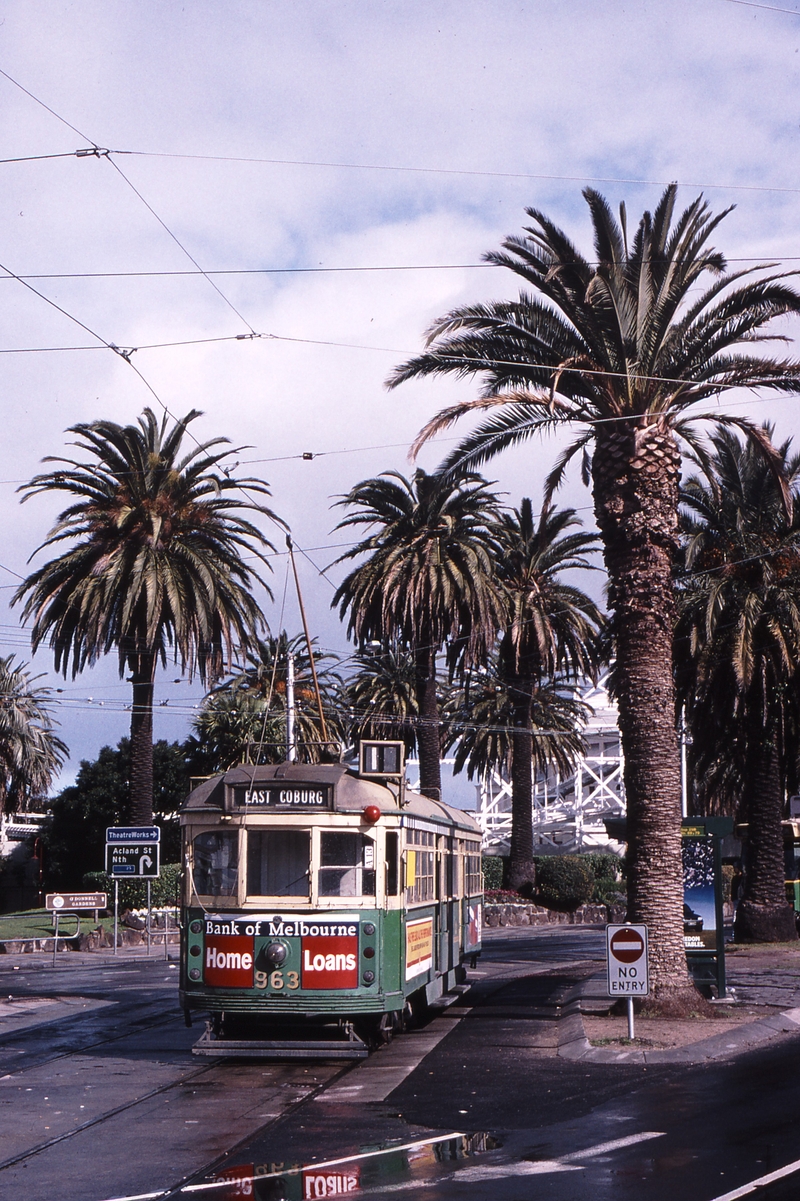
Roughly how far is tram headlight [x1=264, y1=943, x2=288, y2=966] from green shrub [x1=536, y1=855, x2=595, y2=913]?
124ft

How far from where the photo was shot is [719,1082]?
1209cm

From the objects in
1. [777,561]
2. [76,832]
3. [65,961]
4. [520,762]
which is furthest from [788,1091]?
[76,832]

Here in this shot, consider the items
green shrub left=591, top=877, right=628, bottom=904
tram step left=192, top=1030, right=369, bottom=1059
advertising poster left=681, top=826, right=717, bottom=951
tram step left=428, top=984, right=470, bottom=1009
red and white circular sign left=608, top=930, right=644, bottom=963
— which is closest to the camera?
tram step left=192, top=1030, right=369, bottom=1059

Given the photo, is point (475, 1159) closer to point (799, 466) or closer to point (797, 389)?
point (797, 389)

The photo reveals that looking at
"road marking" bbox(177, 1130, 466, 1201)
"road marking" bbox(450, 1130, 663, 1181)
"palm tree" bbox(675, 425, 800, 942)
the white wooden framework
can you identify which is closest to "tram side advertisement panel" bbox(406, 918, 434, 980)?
"road marking" bbox(177, 1130, 466, 1201)

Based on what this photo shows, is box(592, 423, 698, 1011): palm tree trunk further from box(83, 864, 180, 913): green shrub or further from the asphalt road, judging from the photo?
box(83, 864, 180, 913): green shrub

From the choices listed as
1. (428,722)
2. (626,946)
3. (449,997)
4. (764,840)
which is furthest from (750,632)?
(626,946)

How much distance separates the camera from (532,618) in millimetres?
42719

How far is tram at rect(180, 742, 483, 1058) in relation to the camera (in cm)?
1364

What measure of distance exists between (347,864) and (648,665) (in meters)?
5.51

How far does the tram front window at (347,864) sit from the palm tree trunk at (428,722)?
24470 millimetres

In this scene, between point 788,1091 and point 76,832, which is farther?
point 76,832

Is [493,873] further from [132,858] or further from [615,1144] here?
[615,1144]

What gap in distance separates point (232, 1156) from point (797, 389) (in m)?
13.2
